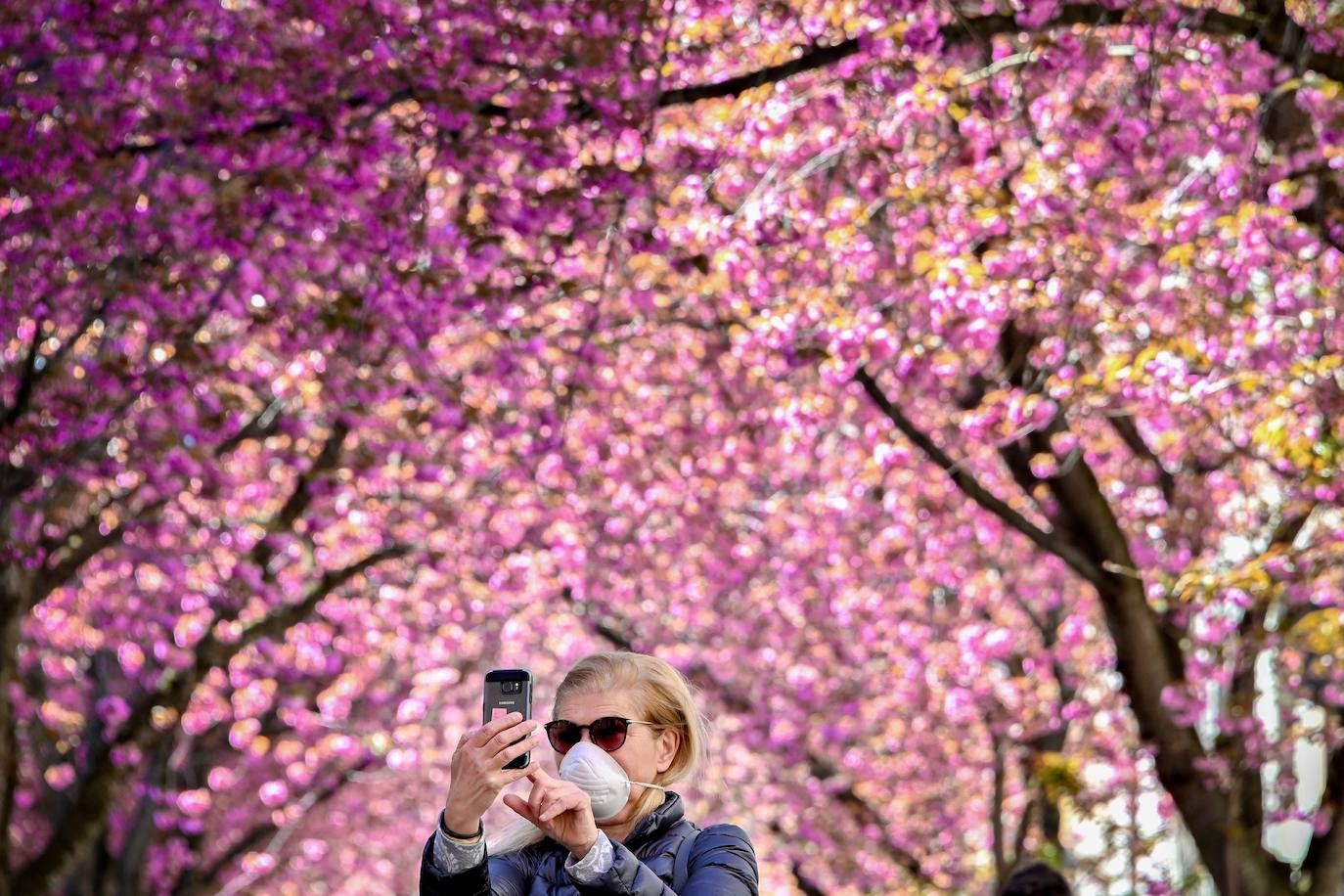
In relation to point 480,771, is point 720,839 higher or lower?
higher

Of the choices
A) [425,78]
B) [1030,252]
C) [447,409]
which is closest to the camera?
[425,78]

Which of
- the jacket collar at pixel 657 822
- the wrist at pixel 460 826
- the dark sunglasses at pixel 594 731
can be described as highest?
the dark sunglasses at pixel 594 731

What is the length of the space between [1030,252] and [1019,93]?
37.4 inches

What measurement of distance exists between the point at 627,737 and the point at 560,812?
1.24 ft

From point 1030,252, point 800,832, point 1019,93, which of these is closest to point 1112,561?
point 1030,252

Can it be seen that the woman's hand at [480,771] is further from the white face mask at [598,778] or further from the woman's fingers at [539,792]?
the white face mask at [598,778]

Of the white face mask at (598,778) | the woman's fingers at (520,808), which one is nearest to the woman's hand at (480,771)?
the woman's fingers at (520,808)

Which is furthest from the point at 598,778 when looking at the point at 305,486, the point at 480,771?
the point at 305,486

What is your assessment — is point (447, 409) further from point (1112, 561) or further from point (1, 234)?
point (1112, 561)

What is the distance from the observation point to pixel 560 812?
3.47m

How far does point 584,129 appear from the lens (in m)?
9.79

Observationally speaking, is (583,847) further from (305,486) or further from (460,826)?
(305,486)

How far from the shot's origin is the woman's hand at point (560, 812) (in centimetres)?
346

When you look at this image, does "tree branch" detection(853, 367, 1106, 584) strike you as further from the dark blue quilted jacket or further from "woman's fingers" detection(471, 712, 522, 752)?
"woman's fingers" detection(471, 712, 522, 752)
